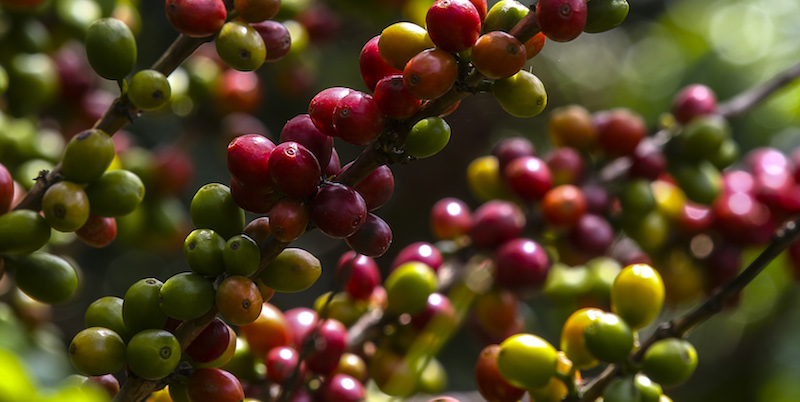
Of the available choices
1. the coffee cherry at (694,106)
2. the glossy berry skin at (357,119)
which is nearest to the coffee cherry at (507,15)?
the glossy berry skin at (357,119)

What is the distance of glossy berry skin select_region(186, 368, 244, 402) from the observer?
21.2 inches

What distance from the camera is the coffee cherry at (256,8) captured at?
594mm

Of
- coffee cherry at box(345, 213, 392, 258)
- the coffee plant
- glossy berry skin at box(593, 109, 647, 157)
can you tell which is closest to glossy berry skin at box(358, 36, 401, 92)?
the coffee plant

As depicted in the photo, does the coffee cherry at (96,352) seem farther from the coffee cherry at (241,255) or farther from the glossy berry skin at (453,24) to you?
the glossy berry skin at (453,24)

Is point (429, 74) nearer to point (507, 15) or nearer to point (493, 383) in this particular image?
point (507, 15)

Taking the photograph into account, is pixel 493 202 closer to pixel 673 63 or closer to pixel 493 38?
pixel 493 38

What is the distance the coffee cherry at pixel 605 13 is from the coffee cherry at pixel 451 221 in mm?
448

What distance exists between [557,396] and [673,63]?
1.32 m

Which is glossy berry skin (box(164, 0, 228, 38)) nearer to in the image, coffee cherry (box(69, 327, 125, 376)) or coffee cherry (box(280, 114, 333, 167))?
coffee cherry (box(280, 114, 333, 167))

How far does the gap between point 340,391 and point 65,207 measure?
301mm

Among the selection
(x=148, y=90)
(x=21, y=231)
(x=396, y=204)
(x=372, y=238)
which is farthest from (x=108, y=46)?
(x=396, y=204)

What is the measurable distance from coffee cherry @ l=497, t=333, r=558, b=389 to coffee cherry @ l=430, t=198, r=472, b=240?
332mm

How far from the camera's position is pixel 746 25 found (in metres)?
1.75

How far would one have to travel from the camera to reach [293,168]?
49cm
